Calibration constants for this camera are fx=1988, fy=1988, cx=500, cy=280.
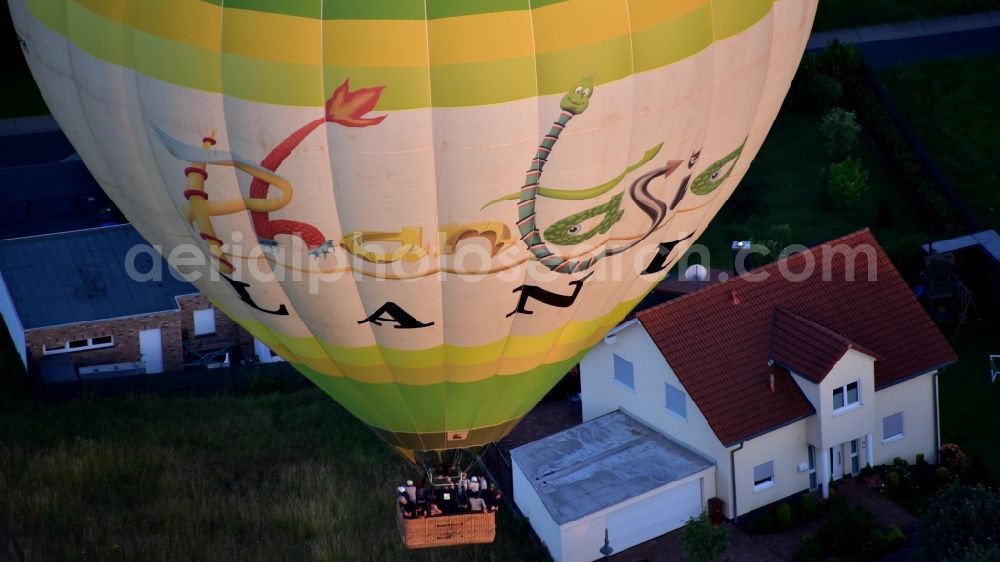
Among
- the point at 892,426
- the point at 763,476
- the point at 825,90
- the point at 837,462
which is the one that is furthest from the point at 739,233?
the point at 763,476

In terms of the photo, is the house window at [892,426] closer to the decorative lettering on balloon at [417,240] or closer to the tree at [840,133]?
the tree at [840,133]

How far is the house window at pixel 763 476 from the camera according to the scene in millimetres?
32156

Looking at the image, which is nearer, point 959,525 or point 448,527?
point 448,527

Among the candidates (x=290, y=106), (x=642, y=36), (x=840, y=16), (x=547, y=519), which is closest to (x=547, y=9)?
(x=642, y=36)

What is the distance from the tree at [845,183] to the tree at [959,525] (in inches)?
518

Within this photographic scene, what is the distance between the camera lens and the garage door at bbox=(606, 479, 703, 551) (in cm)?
3148

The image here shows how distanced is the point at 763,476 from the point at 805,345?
223 cm

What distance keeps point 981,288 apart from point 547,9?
19316 millimetres

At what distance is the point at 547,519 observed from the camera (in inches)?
1230

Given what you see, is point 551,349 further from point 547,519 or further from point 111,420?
point 111,420

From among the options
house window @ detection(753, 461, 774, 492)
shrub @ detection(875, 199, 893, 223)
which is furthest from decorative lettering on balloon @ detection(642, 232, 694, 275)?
shrub @ detection(875, 199, 893, 223)

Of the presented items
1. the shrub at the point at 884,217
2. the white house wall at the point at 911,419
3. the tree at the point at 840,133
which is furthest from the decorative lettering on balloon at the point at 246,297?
the tree at the point at 840,133

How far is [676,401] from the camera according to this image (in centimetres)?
3262

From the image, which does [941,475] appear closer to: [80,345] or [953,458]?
[953,458]
